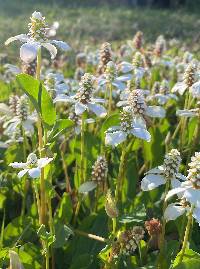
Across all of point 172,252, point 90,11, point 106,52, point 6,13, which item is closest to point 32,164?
point 172,252

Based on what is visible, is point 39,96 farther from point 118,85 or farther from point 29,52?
point 118,85

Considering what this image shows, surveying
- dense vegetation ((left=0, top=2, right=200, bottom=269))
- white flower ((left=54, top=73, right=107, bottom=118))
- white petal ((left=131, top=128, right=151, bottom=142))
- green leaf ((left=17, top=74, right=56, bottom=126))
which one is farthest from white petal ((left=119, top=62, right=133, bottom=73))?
green leaf ((left=17, top=74, right=56, bottom=126))

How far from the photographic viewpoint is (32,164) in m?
1.45

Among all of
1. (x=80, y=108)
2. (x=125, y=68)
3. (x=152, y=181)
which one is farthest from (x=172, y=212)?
(x=125, y=68)

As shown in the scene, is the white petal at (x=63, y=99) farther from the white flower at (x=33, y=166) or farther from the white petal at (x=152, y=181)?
the white petal at (x=152, y=181)

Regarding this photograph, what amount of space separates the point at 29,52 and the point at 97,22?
25.9ft

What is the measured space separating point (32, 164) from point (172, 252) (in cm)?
47

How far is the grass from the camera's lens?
764cm

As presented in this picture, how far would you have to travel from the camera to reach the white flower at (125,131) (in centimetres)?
153

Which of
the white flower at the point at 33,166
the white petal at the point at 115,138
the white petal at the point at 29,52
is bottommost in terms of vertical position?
the white flower at the point at 33,166

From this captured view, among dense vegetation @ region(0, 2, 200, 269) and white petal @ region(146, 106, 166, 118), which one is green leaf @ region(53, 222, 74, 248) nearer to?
dense vegetation @ region(0, 2, 200, 269)

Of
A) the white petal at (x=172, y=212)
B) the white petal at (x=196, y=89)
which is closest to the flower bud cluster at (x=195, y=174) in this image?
the white petal at (x=172, y=212)

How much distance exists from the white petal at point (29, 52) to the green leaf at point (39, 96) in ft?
0.18

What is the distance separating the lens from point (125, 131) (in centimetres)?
159
